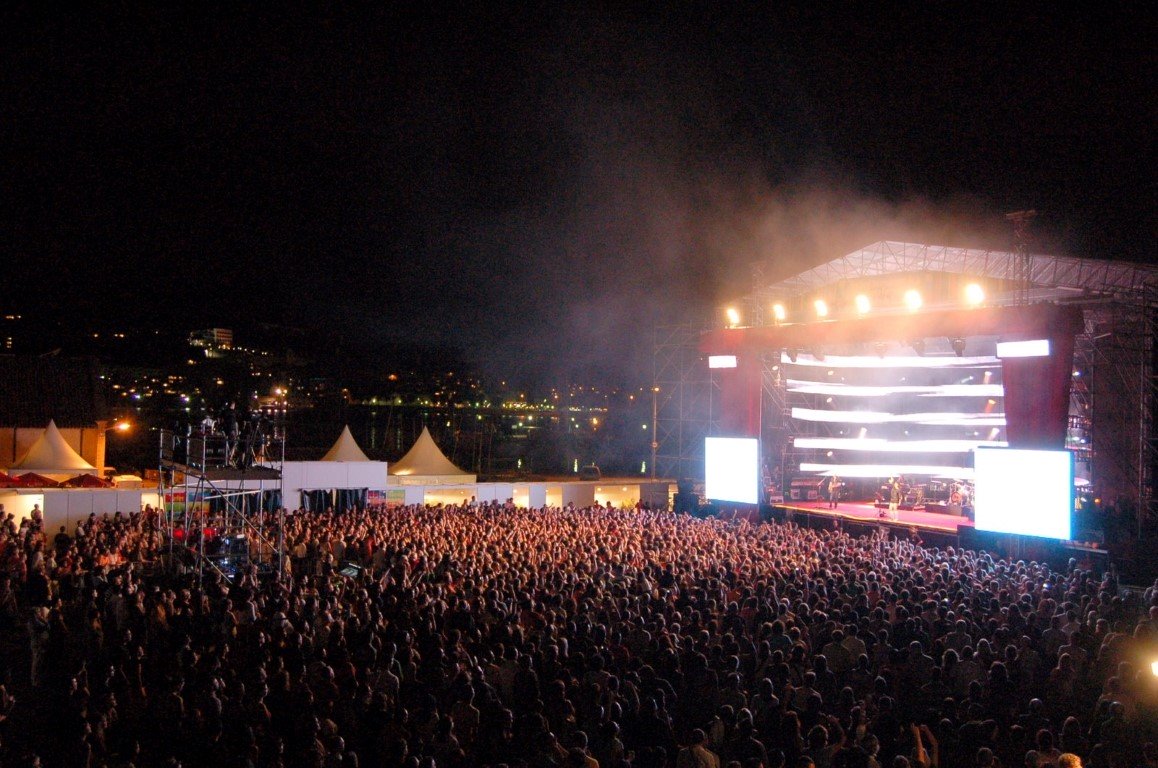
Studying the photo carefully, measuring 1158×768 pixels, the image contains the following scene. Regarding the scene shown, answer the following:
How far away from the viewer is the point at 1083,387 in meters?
17.9

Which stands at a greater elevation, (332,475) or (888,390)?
(888,390)

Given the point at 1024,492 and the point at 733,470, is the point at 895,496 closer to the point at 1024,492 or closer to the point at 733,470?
the point at 733,470

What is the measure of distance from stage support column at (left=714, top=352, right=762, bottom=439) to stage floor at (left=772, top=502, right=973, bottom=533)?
210cm

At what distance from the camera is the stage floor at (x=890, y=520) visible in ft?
57.0

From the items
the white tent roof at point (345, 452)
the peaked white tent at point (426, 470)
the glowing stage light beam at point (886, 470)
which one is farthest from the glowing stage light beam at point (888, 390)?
the white tent roof at point (345, 452)

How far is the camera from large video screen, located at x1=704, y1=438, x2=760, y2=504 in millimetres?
20531

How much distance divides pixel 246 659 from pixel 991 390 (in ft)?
62.2

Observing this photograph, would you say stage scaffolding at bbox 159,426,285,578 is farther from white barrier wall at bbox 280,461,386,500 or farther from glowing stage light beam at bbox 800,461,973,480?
glowing stage light beam at bbox 800,461,973,480

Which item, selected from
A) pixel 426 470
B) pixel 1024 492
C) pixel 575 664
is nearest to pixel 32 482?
pixel 426 470

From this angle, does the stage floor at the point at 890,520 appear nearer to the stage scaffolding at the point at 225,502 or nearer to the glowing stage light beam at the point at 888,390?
the glowing stage light beam at the point at 888,390

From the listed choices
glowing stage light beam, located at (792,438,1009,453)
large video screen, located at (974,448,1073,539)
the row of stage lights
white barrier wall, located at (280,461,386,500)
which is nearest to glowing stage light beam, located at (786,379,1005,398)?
glowing stage light beam, located at (792,438,1009,453)

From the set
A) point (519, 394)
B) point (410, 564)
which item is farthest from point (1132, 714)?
point (519, 394)

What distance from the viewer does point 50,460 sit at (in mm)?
19578

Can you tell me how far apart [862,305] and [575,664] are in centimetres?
1405
